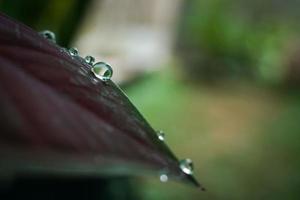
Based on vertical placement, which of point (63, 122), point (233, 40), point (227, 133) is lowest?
point (63, 122)

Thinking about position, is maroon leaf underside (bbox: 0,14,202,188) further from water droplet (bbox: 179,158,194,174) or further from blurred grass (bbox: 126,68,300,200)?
blurred grass (bbox: 126,68,300,200)

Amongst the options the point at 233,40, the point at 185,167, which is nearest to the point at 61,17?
the point at 185,167

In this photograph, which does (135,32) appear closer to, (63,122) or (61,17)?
(61,17)

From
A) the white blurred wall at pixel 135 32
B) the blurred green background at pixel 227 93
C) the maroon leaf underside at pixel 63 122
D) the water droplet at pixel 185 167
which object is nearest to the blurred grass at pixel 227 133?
the blurred green background at pixel 227 93

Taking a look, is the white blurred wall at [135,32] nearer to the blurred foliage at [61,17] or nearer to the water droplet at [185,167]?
the blurred foliage at [61,17]

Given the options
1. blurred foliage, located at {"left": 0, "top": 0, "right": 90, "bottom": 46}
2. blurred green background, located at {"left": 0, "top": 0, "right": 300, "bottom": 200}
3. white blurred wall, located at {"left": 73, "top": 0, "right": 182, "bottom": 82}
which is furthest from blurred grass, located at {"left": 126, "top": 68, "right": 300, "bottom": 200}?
blurred foliage, located at {"left": 0, "top": 0, "right": 90, "bottom": 46}
